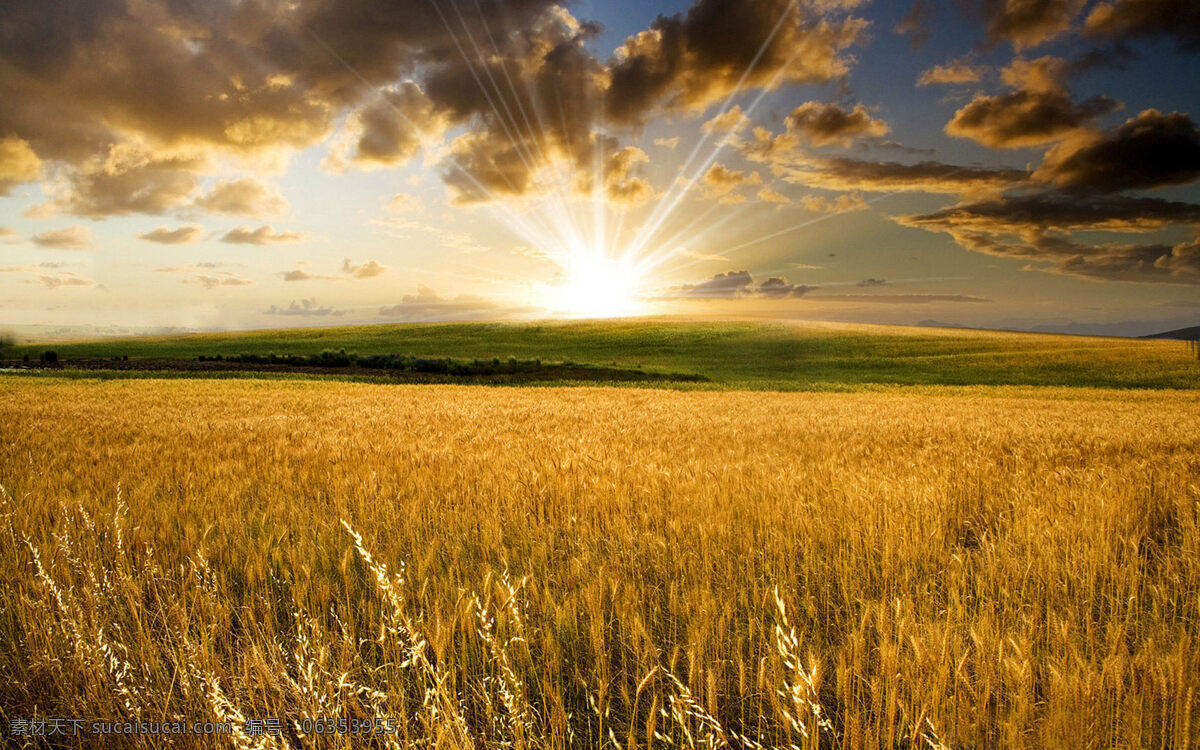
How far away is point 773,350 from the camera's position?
2306 inches

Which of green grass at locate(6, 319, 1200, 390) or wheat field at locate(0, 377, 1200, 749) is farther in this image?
green grass at locate(6, 319, 1200, 390)

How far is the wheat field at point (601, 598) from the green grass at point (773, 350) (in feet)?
87.7

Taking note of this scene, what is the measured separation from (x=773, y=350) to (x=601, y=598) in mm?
58832

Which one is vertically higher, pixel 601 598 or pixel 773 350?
Result: pixel 601 598

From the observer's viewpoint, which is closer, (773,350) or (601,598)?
(601,598)

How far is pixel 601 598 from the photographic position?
2744 mm

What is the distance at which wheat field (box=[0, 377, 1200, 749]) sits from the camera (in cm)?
201

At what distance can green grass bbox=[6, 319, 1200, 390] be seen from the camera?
4106 centimetres

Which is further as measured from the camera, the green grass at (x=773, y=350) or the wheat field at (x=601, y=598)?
the green grass at (x=773, y=350)

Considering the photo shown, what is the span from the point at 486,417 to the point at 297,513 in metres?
8.02

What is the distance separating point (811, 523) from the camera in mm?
4203

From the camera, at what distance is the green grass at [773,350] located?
41.1 meters

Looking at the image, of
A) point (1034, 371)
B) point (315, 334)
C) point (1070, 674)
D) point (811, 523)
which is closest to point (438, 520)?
point (811, 523)

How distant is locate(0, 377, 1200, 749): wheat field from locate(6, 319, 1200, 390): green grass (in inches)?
1052
